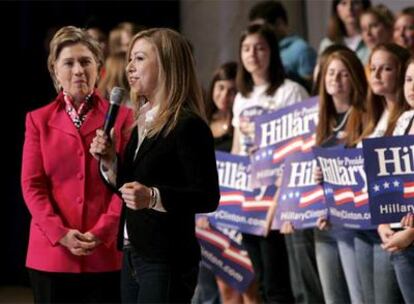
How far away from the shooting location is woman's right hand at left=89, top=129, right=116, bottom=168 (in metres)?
4.57

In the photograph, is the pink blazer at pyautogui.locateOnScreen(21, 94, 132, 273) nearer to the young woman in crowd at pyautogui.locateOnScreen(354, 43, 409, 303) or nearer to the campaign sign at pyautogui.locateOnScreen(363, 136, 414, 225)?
the campaign sign at pyautogui.locateOnScreen(363, 136, 414, 225)

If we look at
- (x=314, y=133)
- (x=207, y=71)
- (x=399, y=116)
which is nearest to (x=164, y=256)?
(x=399, y=116)

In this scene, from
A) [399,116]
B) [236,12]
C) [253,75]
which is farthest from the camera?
[236,12]

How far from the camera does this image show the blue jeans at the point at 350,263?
6234 mm

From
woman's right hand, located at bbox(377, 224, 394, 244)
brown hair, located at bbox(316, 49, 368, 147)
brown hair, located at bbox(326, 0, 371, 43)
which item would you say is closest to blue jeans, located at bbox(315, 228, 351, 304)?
brown hair, located at bbox(316, 49, 368, 147)

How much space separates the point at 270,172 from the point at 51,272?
7.83 ft

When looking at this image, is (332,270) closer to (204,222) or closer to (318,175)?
(318,175)

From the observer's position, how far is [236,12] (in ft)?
32.0

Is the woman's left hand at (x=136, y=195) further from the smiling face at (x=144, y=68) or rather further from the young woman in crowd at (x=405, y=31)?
the young woman in crowd at (x=405, y=31)

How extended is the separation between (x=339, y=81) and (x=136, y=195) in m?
2.59

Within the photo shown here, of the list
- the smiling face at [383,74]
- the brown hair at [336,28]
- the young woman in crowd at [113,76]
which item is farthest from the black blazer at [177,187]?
the brown hair at [336,28]

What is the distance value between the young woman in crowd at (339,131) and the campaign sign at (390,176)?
0.70 m

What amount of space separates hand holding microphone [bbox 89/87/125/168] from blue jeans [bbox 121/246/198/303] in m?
0.40

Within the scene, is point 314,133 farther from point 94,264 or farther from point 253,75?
point 94,264
